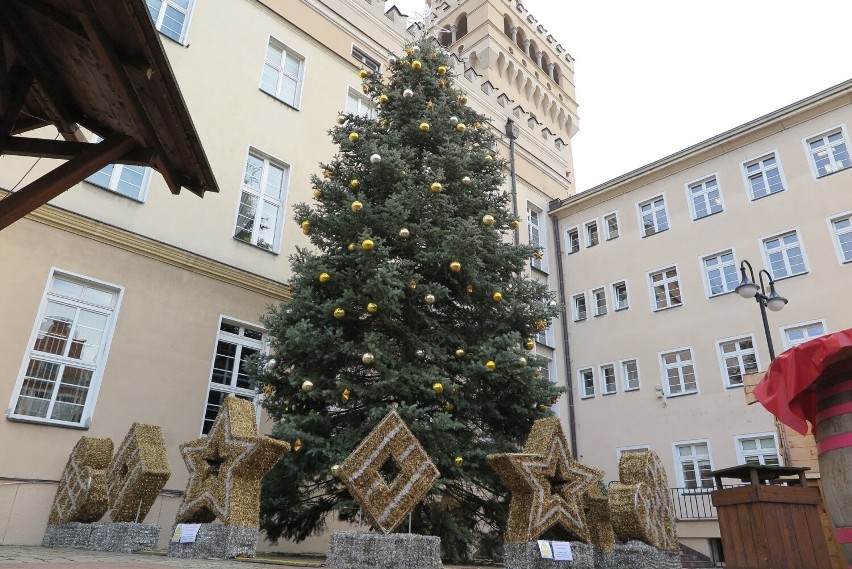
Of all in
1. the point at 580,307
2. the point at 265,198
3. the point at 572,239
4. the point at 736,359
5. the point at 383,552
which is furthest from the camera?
the point at 572,239

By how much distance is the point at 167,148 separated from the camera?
5.01 meters

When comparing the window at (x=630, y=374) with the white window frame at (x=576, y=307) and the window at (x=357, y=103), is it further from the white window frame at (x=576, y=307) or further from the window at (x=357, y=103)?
the window at (x=357, y=103)

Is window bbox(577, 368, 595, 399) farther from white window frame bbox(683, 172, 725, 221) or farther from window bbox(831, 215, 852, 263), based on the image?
window bbox(831, 215, 852, 263)

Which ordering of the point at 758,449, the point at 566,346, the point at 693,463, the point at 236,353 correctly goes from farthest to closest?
the point at 566,346, the point at 693,463, the point at 758,449, the point at 236,353

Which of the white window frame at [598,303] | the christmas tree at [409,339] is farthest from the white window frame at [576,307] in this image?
the christmas tree at [409,339]

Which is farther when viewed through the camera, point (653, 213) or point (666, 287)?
point (653, 213)

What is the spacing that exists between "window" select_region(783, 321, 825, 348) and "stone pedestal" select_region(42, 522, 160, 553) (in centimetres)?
1694

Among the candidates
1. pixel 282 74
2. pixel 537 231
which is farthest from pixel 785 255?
pixel 282 74

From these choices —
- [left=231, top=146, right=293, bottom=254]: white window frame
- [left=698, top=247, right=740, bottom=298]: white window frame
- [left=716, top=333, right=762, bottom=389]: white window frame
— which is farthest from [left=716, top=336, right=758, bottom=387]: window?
[left=231, top=146, right=293, bottom=254]: white window frame

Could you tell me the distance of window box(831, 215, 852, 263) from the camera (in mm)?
17109

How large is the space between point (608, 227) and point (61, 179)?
71.0 ft

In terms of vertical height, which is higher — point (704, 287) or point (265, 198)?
point (704, 287)

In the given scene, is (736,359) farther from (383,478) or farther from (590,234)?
(383,478)

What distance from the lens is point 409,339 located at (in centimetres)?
824
